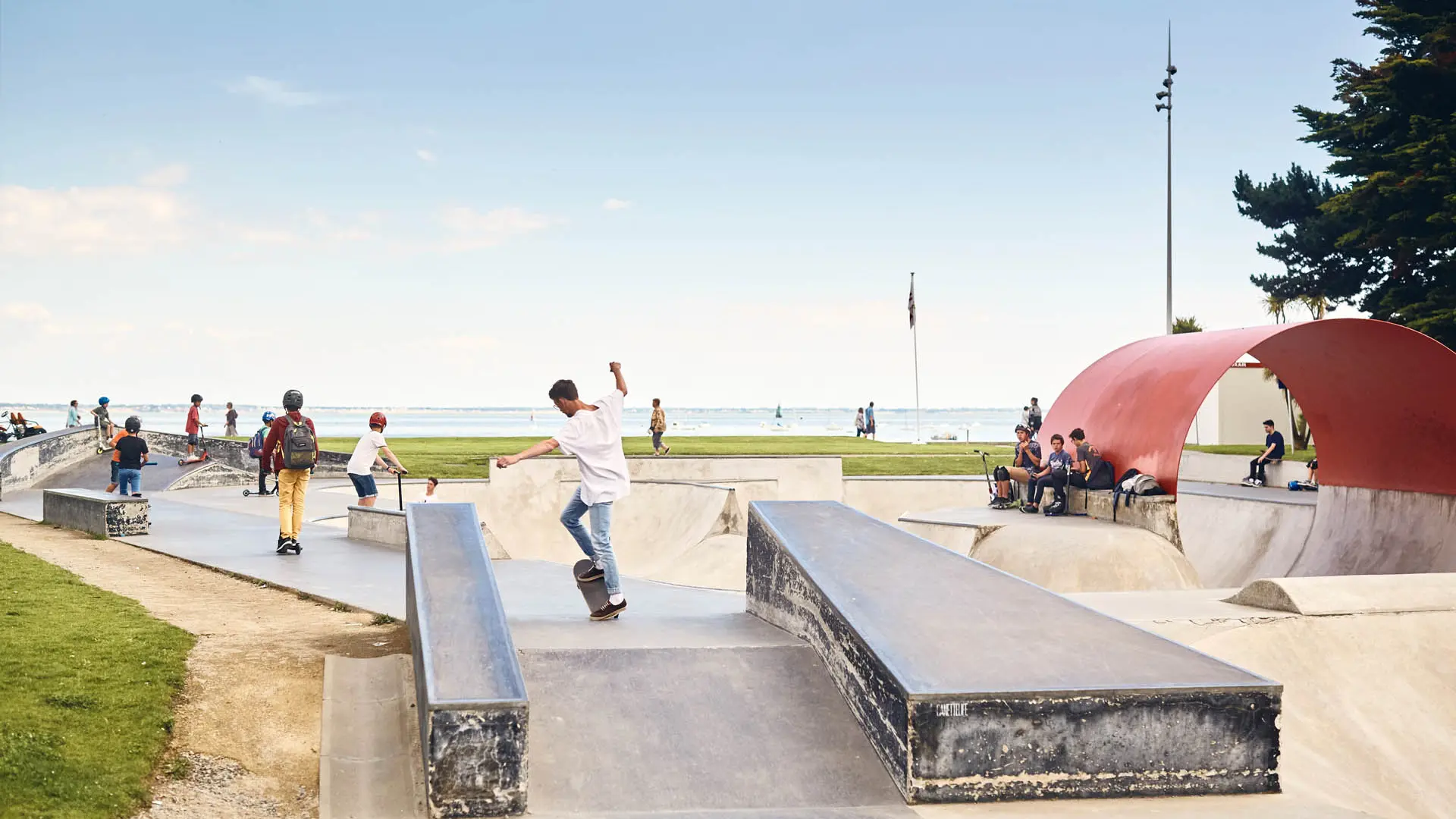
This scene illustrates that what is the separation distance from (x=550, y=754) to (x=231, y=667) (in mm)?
2798

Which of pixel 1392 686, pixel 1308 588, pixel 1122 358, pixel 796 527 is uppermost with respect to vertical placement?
pixel 1122 358

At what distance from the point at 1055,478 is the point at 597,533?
11.4m

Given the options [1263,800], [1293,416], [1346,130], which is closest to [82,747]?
[1263,800]

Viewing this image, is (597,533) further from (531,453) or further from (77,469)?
(77,469)

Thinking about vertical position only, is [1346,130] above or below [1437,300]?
above

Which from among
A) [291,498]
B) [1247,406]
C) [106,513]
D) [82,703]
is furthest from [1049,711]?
[1247,406]

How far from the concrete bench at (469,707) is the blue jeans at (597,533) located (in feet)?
4.29

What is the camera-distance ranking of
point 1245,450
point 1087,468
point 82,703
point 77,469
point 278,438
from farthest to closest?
point 1245,450 < point 77,469 < point 1087,468 < point 278,438 < point 82,703

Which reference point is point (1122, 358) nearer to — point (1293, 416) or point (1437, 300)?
point (1437, 300)

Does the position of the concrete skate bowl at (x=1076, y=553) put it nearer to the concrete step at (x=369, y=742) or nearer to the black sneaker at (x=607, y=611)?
the black sneaker at (x=607, y=611)

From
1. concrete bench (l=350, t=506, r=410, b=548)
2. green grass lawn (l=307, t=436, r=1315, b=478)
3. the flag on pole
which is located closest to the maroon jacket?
concrete bench (l=350, t=506, r=410, b=548)

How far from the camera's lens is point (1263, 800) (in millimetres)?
4902

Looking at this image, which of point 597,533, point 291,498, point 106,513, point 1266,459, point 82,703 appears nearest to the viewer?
point 82,703

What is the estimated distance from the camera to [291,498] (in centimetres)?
1268
